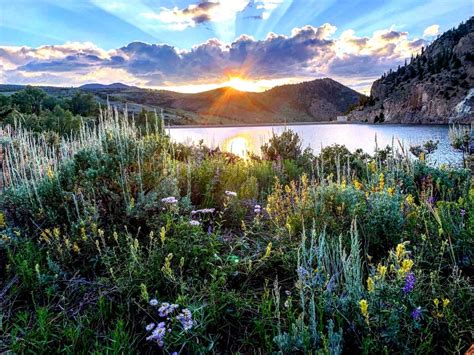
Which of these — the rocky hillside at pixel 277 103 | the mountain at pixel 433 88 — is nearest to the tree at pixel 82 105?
the mountain at pixel 433 88

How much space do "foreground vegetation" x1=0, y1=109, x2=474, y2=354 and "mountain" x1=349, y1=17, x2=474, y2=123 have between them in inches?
2240

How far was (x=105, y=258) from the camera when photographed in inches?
133

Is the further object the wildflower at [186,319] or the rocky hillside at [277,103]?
the rocky hillside at [277,103]

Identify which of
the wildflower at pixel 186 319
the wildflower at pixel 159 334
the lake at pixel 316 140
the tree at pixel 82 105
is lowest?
the wildflower at pixel 159 334

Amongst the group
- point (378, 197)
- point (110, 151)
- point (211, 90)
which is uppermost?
point (211, 90)

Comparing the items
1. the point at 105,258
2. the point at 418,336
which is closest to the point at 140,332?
the point at 105,258

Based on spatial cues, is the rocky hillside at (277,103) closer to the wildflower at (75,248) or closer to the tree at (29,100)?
the tree at (29,100)

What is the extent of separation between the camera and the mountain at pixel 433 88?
6381cm

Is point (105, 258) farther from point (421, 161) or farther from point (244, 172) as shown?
point (421, 161)

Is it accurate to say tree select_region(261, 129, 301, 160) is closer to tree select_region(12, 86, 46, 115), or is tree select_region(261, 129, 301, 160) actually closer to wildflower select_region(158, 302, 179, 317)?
wildflower select_region(158, 302, 179, 317)

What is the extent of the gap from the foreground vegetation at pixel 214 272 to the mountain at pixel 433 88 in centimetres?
5690

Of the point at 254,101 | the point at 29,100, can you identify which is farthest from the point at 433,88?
the point at 254,101

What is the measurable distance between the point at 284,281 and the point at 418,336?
1203mm

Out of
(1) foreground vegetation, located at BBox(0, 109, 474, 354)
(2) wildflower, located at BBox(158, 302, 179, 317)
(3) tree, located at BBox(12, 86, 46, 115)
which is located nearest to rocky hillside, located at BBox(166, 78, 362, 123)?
(3) tree, located at BBox(12, 86, 46, 115)
